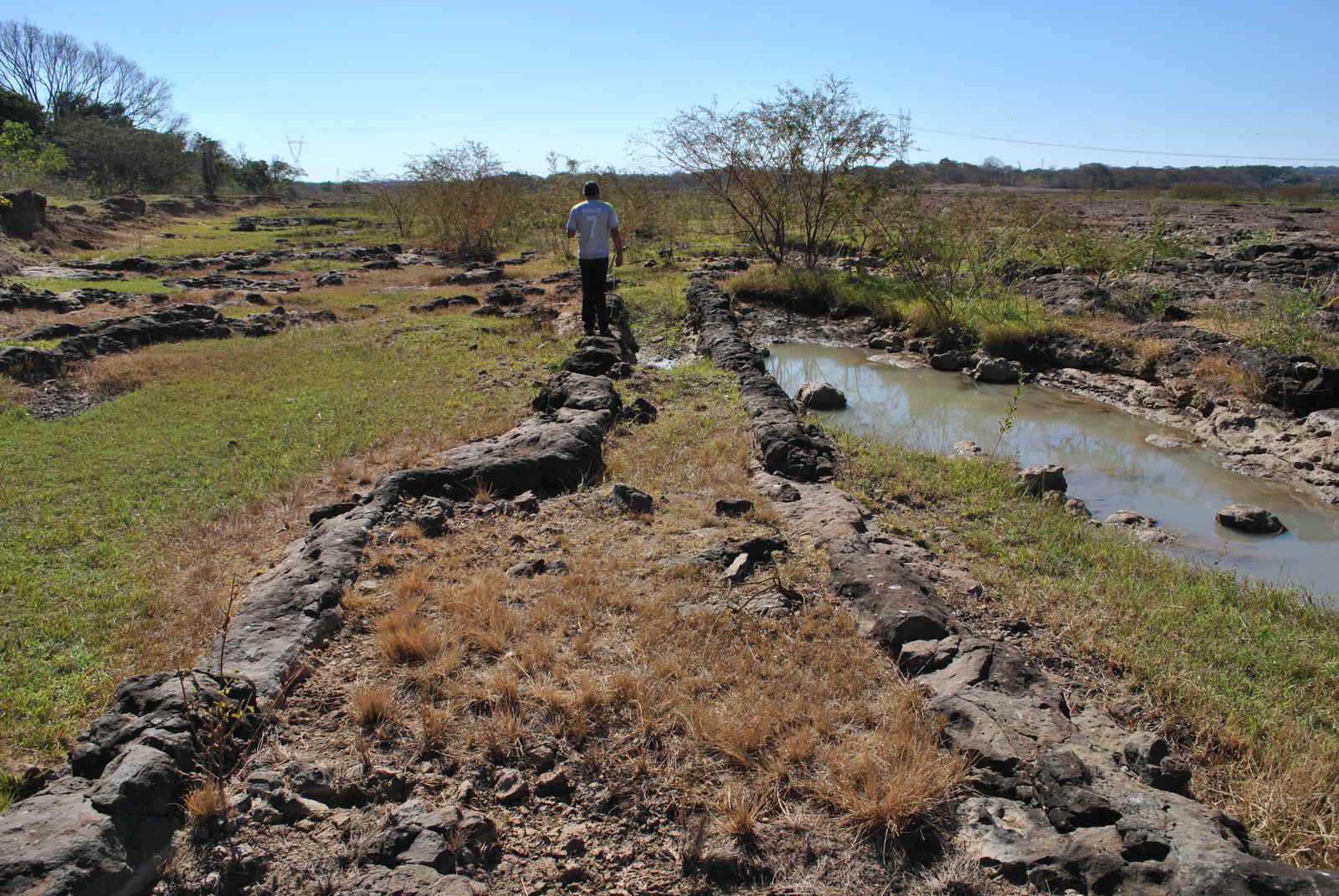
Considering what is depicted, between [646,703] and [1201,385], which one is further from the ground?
[1201,385]

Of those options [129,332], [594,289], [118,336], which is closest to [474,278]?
[129,332]

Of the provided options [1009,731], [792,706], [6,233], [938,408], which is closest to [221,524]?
[792,706]

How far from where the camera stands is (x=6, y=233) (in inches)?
893

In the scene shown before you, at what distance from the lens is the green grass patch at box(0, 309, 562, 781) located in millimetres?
4250

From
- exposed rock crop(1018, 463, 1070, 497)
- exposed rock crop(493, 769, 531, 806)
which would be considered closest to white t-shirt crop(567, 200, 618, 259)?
exposed rock crop(1018, 463, 1070, 497)

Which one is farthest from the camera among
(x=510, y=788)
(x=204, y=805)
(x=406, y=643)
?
(x=406, y=643)

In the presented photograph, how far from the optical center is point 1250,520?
748 centimetres

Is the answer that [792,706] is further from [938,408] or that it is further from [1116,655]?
[938,408]

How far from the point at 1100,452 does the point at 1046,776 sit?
7900 mm

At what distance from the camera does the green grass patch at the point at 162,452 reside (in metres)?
4.25

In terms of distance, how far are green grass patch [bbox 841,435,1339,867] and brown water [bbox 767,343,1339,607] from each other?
1.21m

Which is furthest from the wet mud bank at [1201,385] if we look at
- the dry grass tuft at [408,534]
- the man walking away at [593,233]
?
the dry grass tuft at [408,534]

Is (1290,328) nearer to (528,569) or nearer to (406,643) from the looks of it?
(528,569)

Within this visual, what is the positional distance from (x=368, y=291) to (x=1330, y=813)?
20082mm
